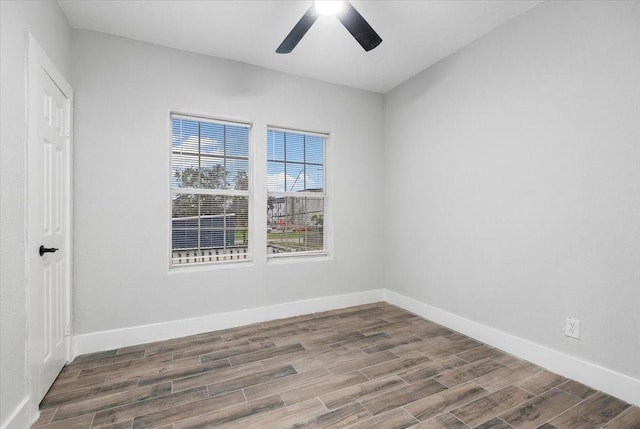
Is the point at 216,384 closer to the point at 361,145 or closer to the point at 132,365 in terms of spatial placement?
the point at 132,365

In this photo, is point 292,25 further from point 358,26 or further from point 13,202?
point 13,202

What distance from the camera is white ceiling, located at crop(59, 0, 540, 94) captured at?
2391 millimetres

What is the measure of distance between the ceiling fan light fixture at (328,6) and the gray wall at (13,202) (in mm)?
1664

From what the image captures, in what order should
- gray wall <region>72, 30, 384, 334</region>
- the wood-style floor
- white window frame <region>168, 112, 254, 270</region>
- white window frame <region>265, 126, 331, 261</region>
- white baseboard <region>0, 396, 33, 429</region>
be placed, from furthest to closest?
white window frame <region>265, 126, 331, 261</region>, white window frame <region>168, 112, 254, 270</region>, gray wall <region>72, 30, 384, 334</region>, the wood-style floor, white baseboard <region>0, 396, 33, 429</region>

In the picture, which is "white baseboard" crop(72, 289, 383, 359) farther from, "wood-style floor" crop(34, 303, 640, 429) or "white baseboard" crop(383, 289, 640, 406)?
"white baseboard" crop(383, 289, 640, 406)

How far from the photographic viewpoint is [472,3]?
7.80 ft

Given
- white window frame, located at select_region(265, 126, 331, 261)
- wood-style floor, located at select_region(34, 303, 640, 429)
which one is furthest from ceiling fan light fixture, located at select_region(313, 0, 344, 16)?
wood-style floor, located at select_region(34, 303, 640, 429)

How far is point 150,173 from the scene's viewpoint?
2.90m

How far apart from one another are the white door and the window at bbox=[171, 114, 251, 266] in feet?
2.78

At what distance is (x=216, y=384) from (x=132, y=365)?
2.64 feet

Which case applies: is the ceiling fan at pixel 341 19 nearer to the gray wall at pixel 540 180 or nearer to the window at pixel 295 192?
the gray wall at pixel 540 180

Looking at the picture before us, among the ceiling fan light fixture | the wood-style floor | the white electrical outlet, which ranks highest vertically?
the ceiling fan light fixture

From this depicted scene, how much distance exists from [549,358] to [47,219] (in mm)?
3771

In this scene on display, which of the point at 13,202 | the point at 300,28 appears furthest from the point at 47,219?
the point at 300,28
